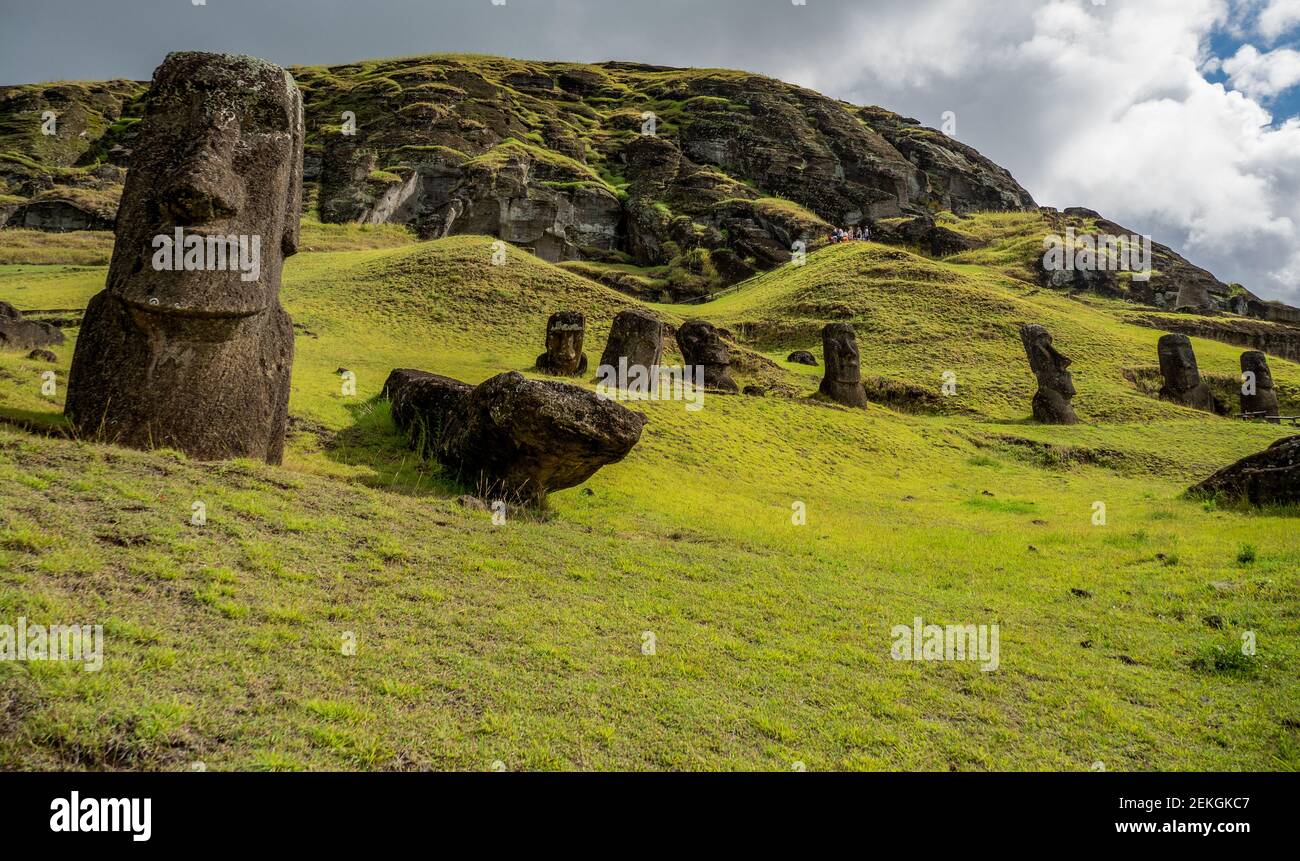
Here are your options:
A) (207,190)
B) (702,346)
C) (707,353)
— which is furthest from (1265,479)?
(207,190)

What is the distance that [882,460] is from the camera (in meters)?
21.6

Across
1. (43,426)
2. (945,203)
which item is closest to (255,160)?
(43,426)

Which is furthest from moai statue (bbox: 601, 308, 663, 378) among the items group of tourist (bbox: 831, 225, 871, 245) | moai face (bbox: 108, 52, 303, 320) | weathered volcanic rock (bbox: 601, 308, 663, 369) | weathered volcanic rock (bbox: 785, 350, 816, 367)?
group of tourist (bbox: 831, 225, 871, 245)

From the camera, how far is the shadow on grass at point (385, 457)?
10641 millimetres

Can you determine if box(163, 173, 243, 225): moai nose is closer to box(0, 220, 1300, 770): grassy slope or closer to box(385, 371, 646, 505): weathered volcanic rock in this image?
box(0, 220, 1300, 770): grassy slope

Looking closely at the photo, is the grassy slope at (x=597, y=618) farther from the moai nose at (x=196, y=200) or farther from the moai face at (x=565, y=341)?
the moai face at (x=565, y=341)

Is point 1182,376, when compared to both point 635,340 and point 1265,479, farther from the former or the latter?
point 635,340

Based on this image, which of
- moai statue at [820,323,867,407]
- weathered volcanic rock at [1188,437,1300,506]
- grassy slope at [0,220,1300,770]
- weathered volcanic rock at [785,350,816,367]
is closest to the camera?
grassy slope at [0,220,1300,770]

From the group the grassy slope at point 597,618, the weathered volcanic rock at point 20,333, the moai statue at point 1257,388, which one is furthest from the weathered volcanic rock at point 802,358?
the weathered volcanic rock at point 20,333

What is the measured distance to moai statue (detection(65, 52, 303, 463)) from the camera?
767 cm

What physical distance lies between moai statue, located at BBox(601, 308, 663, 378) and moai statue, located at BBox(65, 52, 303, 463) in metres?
14.4

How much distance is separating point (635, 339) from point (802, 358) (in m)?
17.4

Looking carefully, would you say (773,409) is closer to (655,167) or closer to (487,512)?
(487,512)
